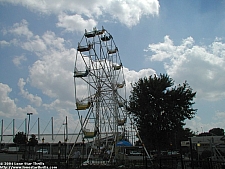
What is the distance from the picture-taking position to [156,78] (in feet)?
91.3

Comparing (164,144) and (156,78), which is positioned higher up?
(156,78)

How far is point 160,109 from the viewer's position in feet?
85.6

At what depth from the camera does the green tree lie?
1026 inches

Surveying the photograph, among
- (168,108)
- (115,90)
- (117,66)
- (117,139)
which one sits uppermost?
(117,66)

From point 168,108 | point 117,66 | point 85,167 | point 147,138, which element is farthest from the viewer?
point 117,66

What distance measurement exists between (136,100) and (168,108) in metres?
3.68

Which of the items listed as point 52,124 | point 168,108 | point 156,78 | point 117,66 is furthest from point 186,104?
point 52,124

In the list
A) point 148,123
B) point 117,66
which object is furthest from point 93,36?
point 148,123

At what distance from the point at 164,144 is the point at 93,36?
14.8m

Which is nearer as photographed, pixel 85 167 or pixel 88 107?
pixel 85 167

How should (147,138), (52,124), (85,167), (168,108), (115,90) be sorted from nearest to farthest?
(85,167)
(168,108)
(147,138)
(115,90)
(52,124)

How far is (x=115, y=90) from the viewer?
29.7 m

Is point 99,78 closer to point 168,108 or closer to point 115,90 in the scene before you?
point 115,90

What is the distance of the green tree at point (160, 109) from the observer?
1026 inches
